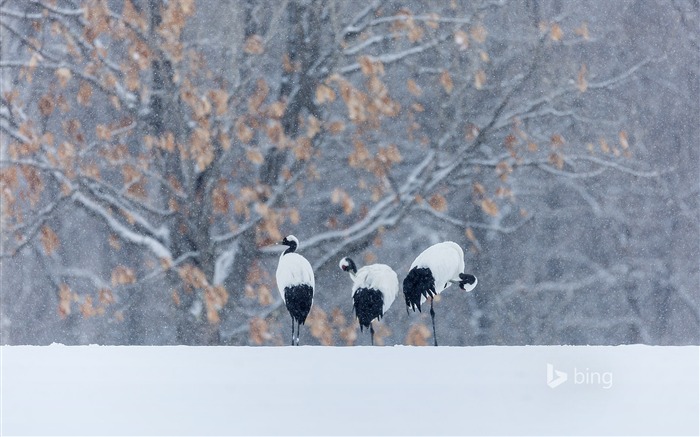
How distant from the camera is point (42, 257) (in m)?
9.09

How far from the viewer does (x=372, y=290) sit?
5.59 metres

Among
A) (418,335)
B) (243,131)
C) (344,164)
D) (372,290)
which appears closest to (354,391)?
(372,290)

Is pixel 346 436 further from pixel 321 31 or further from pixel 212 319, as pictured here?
pixel 321 31

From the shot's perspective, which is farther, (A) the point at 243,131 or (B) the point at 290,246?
(A) the point at 243,131

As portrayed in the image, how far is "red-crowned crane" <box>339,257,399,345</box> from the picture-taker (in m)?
5.58

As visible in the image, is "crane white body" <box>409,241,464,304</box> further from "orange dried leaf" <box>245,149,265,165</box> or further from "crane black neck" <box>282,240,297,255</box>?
"orange dried leaf" <box>245,149,265,165</box>

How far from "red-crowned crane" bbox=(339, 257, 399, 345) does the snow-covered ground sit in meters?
0.30

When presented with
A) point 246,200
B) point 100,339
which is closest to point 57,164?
point 246,200

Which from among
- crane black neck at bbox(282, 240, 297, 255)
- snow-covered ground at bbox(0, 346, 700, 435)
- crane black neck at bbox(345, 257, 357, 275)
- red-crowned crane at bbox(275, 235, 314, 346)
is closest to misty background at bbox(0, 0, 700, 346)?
crane black neck at bbox(282, 240, 297, 255)

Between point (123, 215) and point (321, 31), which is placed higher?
point (321, 31)

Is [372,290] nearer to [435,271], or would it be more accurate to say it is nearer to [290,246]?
[435,271]

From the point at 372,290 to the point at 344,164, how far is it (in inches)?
89.8

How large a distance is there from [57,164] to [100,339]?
4.15 metres

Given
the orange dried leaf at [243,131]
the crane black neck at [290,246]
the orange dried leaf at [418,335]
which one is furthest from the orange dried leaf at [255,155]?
the orange dried leaf at [418,335]
